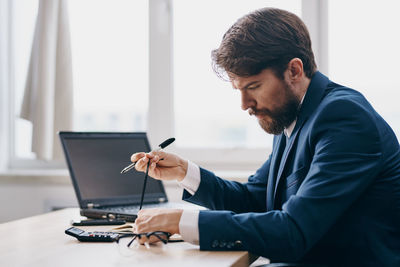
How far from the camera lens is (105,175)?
5.95 ft

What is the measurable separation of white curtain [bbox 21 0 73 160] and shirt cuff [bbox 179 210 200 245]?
5.37 feet

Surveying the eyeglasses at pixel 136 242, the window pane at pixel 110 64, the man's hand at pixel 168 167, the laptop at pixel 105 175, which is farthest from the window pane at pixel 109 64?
the eyeglasses at pixel 136 242

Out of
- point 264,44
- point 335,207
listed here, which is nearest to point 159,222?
point 335,207

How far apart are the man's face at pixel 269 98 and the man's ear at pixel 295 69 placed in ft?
0.08

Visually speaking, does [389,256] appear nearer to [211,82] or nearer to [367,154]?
[367,154]

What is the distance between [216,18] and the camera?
2.71 meters

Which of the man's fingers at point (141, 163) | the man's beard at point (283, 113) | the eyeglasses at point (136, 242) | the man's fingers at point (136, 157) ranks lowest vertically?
the eyeglasses at point (136, 242)

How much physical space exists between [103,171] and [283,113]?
708 millimetres

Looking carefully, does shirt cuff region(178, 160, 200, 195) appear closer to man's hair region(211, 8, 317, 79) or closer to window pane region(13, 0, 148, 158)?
man's hair region(211, 8, 317, 79)

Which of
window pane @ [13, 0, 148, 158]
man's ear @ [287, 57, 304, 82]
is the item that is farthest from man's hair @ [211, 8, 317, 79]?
window pane @ [13, 0, 148, 158]

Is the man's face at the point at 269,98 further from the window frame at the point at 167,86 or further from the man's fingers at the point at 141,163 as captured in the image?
the window frame at the point at 167,86

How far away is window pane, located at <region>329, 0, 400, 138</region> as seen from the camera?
2.47 m

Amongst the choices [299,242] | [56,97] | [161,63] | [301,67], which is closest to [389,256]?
[299,242]

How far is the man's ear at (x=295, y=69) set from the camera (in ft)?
4.55
